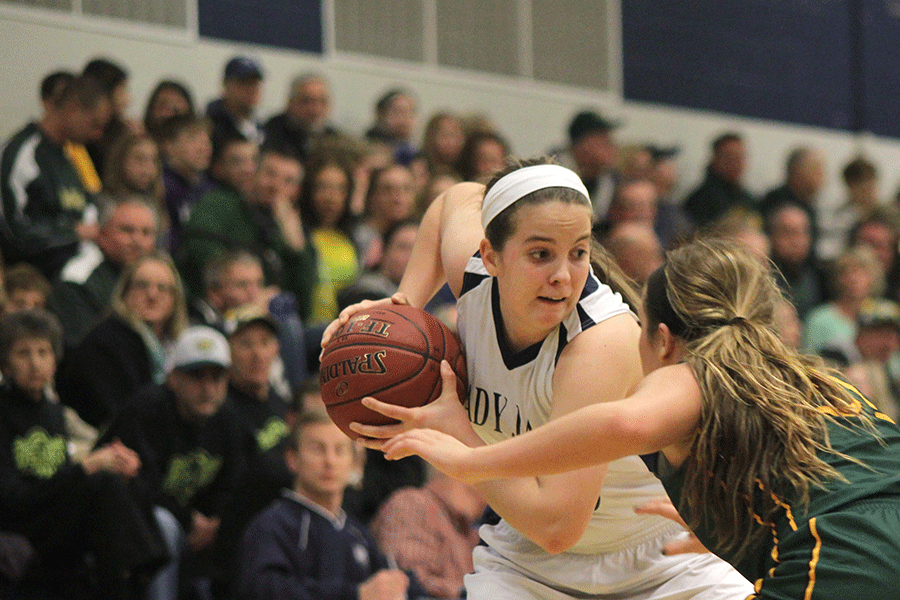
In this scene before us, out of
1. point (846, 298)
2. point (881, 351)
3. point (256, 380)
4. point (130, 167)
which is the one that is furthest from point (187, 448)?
point (846, 298)

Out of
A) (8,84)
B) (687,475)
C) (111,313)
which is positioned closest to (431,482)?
(111,313)

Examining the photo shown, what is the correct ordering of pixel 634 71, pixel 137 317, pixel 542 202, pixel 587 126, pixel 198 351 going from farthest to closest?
pixel 634 71
pixel 587 126
pixel 137 317
pixel 198 351
pixel 542 202

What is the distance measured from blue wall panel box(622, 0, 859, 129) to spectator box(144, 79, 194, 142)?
541 cm

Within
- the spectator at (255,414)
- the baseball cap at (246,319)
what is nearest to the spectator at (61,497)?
the spectator at (255,414)

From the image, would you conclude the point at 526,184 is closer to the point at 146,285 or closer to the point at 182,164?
the point at 146,285

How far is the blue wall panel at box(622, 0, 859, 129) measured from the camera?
11844 mm

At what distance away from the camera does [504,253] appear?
3117mm

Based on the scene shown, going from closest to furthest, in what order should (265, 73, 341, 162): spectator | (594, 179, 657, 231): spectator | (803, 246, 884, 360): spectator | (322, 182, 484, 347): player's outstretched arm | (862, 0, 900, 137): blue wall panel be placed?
(322, 182, 484, 347): player's outstretched arm
(265, 73, 341, 162): spectator
(594, 179, 657, 231): spectator
(803, 246, 884, 360): spectator
(862, 0, 900, 137): blue wall panel

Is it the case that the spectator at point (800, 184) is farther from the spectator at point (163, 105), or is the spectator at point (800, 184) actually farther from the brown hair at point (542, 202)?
the brown hair at point (542, 202)

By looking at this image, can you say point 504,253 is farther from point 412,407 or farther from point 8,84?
point 8,84

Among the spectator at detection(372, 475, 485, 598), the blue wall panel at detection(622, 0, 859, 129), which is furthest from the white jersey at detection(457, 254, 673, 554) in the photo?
the blue wall panel at detection(622, 0, 859, 129)

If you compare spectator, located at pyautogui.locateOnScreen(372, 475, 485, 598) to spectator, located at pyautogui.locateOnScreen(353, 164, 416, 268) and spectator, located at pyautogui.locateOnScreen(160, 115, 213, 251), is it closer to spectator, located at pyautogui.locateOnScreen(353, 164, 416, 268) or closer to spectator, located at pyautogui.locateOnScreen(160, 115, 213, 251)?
spectator, located at pyautogui.locateOnScreen(353, 164, 416, 268)

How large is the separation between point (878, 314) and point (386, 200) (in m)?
3.82

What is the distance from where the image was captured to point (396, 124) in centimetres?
880
